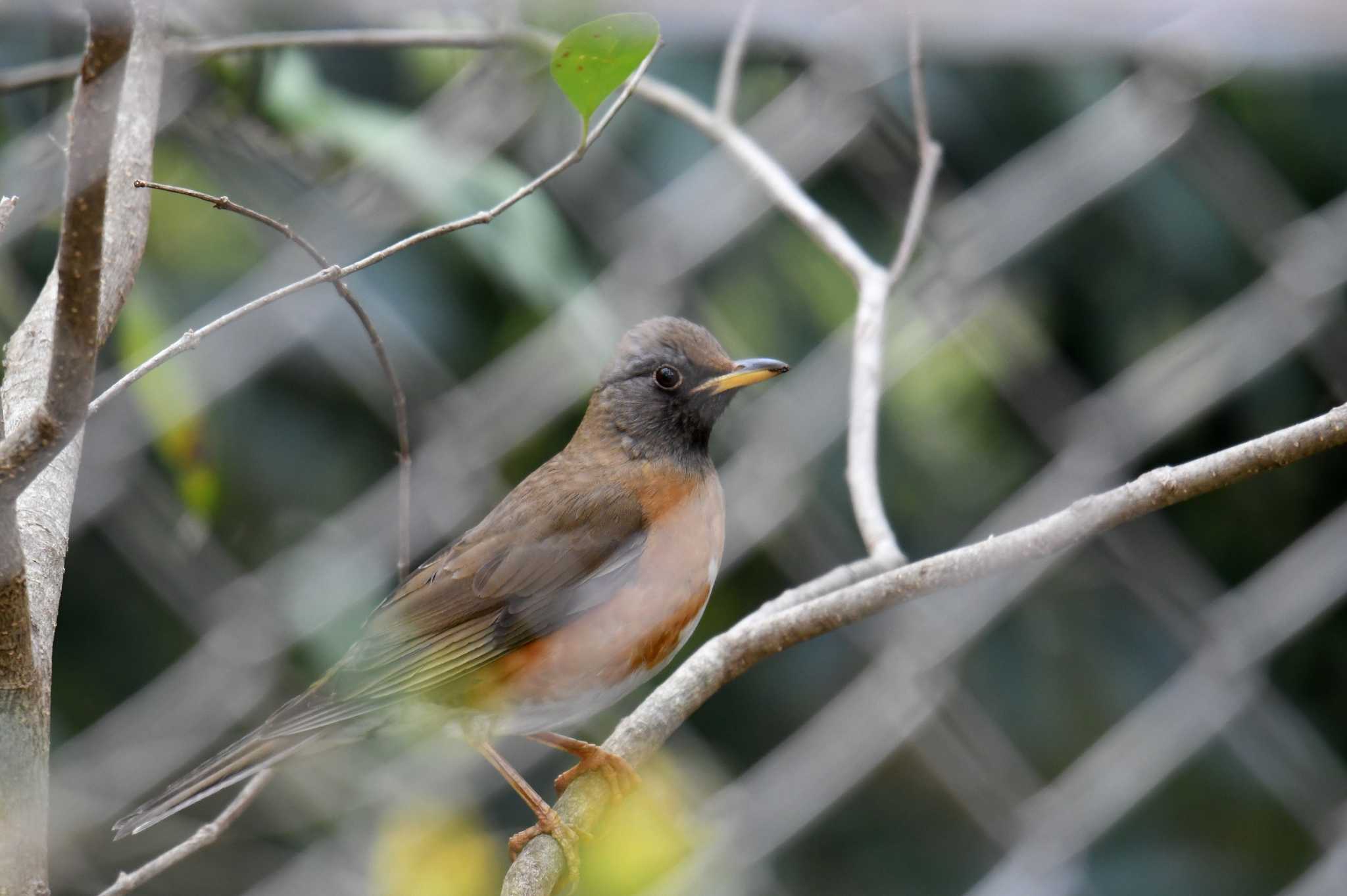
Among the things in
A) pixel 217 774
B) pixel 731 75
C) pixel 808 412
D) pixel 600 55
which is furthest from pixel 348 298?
pixel 808 412

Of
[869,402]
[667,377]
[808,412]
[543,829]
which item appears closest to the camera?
[543,829]

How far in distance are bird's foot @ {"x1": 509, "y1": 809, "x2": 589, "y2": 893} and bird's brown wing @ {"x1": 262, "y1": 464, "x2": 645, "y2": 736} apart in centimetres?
26

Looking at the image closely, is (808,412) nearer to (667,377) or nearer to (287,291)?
(667,377)

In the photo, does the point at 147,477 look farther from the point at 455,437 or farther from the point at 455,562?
the point at 455,562

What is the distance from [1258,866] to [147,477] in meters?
2.95

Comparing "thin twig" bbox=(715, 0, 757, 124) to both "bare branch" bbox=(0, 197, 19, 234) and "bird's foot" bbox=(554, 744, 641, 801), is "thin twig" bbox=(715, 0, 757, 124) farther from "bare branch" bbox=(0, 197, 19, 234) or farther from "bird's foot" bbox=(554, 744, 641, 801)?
"bare branch" bbox=(0, 197, 19, 234)

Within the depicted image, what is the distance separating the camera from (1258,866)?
3.66 m

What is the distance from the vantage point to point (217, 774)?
5.66 ft

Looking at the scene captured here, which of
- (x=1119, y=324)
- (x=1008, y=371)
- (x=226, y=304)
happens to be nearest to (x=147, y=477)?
(x=226, y=304)

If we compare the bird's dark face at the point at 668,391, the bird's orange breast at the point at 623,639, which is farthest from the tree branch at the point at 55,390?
the bird's dark face at the point at 668,391

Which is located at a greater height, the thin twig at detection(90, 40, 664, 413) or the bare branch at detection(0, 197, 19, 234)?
the bare branch at detection(0, 197, 19, 234)

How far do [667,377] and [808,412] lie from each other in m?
0.87

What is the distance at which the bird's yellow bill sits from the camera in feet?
7.02

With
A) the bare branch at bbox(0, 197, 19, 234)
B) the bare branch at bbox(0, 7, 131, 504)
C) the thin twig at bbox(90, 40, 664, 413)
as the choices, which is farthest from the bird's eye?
the bare branch at bbox(0, 7, 131, 504)
